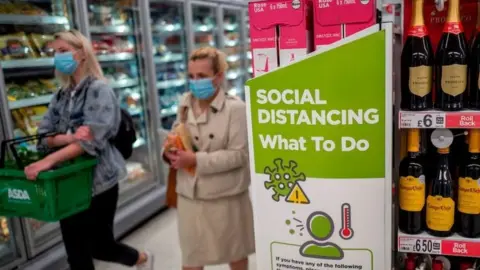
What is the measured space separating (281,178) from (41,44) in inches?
107

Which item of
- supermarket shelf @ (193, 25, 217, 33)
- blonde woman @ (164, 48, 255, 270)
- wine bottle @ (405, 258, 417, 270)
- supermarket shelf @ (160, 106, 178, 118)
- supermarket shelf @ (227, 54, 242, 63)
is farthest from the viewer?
supermarket shelf @ (227, 54, 242, 63)

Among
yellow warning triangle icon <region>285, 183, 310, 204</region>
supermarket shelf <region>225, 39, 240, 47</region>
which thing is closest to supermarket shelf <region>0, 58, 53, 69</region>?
yellow warning triangle icon <region>285, 183, 310, 204</region>

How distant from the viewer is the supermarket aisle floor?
312 centimetres

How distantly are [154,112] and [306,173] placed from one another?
10.8 feet

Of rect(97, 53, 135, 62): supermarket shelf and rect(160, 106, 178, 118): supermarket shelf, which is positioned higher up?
rect(97, 53, 135, 62): supermarket shelf

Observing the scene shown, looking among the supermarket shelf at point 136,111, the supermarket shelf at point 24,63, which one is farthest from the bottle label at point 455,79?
the supermarket shelf at point 136,111

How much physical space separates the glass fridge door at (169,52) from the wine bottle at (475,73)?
387 cm

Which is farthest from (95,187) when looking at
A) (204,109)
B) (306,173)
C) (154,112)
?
(154,112)

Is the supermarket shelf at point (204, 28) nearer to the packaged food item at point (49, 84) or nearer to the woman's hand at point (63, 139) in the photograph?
the packaged food item at point (49, 84)

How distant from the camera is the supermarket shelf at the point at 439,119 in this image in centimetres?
122

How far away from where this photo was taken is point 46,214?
208 cm

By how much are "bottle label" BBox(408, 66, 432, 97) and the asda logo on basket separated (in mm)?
1802

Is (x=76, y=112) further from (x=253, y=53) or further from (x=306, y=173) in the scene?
(x=306, y=173)

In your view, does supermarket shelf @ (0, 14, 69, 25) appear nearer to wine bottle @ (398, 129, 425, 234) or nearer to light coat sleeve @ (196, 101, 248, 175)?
light coat sleeve @ (196, 101, 248, 175)
